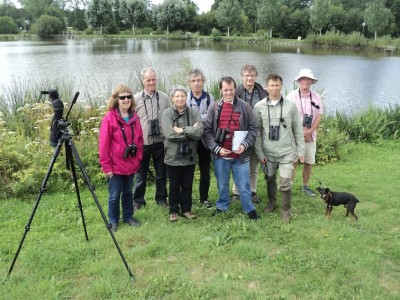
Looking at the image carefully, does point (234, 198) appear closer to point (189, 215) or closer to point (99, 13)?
point (189, 215)

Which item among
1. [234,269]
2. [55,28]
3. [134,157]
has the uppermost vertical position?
[55,28]

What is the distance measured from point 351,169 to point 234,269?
440cm

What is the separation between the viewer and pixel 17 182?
5.29 metres

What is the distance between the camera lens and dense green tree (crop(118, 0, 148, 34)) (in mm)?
62125

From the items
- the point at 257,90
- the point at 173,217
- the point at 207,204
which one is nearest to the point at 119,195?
the point at 173,217

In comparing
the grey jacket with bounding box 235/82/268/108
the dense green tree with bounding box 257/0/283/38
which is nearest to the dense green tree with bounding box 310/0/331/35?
the dense green tree with bounding box 257/0/283/38

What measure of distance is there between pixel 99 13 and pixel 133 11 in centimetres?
584

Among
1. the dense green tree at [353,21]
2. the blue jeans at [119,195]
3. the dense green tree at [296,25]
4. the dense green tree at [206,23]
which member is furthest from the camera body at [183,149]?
the dense green tree at [206,23]

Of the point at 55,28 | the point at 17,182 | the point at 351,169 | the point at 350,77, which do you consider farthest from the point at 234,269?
the point at 55,28

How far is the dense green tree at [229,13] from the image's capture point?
187ft

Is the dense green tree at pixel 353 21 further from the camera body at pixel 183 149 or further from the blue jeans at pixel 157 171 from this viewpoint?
the camera body at pixel 183 149

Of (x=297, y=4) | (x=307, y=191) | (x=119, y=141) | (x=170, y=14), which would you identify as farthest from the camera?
(x=297, y=4)

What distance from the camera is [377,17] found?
158 feet

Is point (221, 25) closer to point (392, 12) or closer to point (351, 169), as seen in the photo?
point (392, 12)
